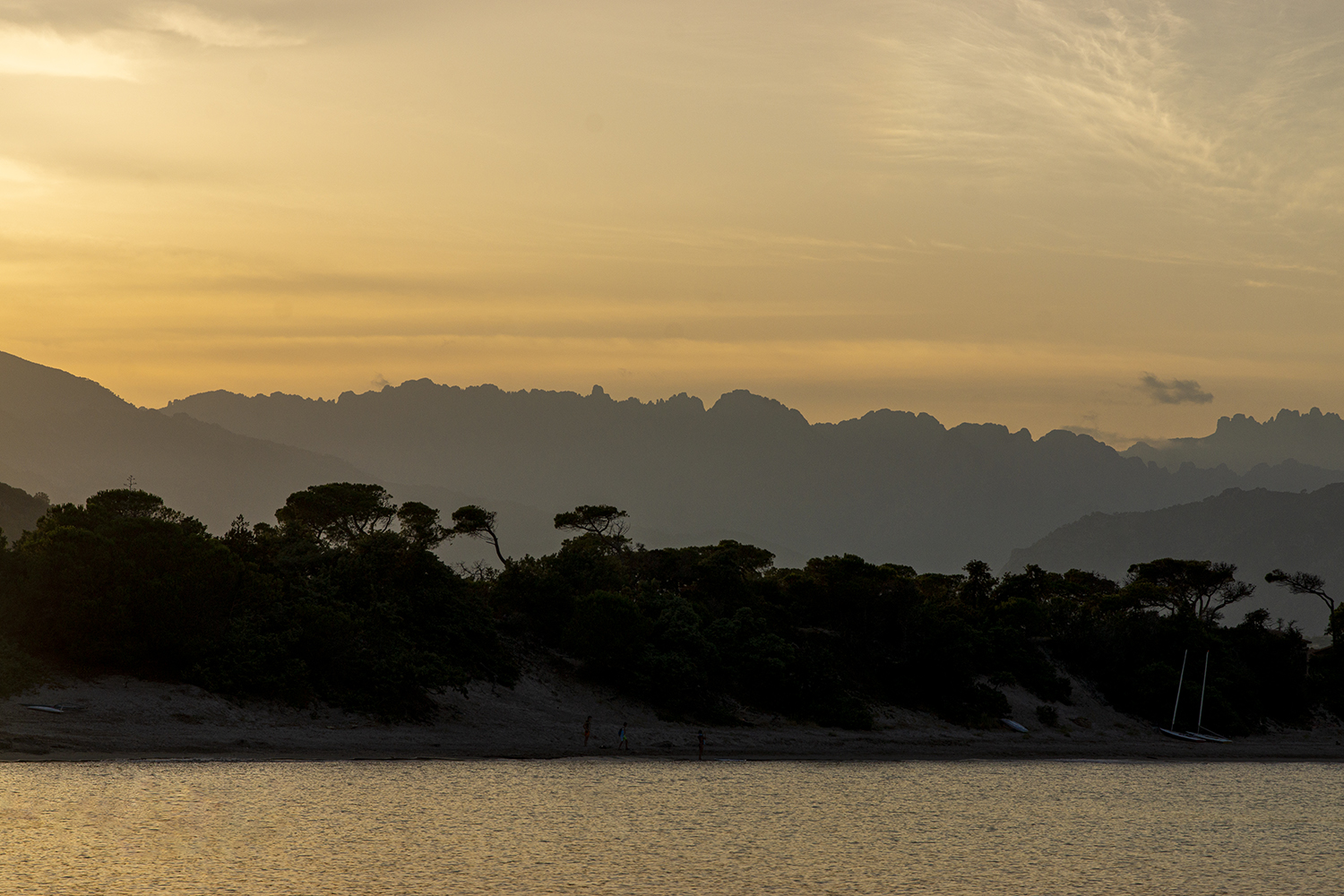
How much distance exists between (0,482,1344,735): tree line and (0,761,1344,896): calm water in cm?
1058

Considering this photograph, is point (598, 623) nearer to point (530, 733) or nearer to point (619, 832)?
point (530, 733)

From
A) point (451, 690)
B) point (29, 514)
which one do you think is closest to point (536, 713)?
point (451, 690)

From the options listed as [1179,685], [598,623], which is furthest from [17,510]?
[1179,685]

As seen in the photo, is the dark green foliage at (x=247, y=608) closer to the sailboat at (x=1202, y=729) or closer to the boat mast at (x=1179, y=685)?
the boat mast at (x=1179, y=685)

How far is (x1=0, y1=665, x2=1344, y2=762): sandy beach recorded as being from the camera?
177 feet

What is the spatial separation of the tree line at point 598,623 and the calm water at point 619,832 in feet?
34.7

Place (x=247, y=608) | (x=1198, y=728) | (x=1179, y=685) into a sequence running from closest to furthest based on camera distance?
1. (x=247, y=608)
2. (x=1198, y=728)
3. (x=1179, y=685)

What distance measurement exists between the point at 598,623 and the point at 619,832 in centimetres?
3209

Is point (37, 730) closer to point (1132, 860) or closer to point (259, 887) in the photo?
point (259, 887)

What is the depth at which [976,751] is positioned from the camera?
257ft

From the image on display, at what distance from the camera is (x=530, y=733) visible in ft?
222

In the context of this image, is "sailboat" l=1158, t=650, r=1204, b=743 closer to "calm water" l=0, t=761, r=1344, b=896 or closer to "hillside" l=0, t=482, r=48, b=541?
"calm water" l=0, t=761, r=1344, b=896

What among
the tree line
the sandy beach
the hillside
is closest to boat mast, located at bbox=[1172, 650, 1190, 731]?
the tree line

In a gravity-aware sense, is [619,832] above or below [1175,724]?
below
